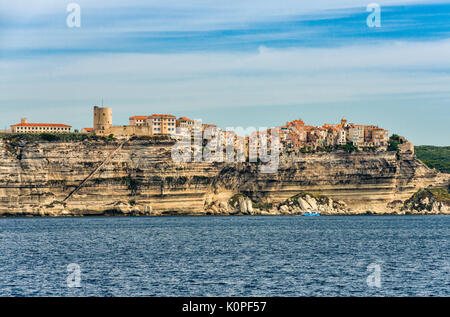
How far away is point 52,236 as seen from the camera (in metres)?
71.9

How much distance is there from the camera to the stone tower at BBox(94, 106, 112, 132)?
136 metres

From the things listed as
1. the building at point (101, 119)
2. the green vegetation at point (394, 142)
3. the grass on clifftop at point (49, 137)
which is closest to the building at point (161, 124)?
the building at point (101, 119)

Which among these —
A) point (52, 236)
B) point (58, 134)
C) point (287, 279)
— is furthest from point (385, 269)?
point (58, 134)

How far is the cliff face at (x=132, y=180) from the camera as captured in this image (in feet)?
406

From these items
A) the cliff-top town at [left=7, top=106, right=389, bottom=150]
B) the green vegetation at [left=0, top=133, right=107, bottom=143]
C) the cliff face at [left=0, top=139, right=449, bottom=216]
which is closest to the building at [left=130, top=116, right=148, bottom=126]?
the cliff-top town at [left=7, top=106, right=389, bottom=150]

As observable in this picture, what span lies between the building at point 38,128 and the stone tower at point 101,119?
9.96 metres

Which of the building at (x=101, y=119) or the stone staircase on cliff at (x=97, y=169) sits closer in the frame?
the stone staircase on cliff at (x=97, y=169)

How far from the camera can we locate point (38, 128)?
461 ft

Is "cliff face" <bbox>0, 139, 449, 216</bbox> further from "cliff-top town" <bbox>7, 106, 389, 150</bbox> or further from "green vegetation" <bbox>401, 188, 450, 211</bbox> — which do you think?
"green vegetation" <bbox>401, 188, 450, 211</bbox>

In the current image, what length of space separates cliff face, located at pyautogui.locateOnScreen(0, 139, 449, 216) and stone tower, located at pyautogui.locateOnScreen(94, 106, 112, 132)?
28.1 feet

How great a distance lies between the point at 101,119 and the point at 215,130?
2513cm

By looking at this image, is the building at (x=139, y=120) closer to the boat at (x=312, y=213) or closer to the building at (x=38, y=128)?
the building at (x=38, y=128)

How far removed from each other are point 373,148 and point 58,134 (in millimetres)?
69847
